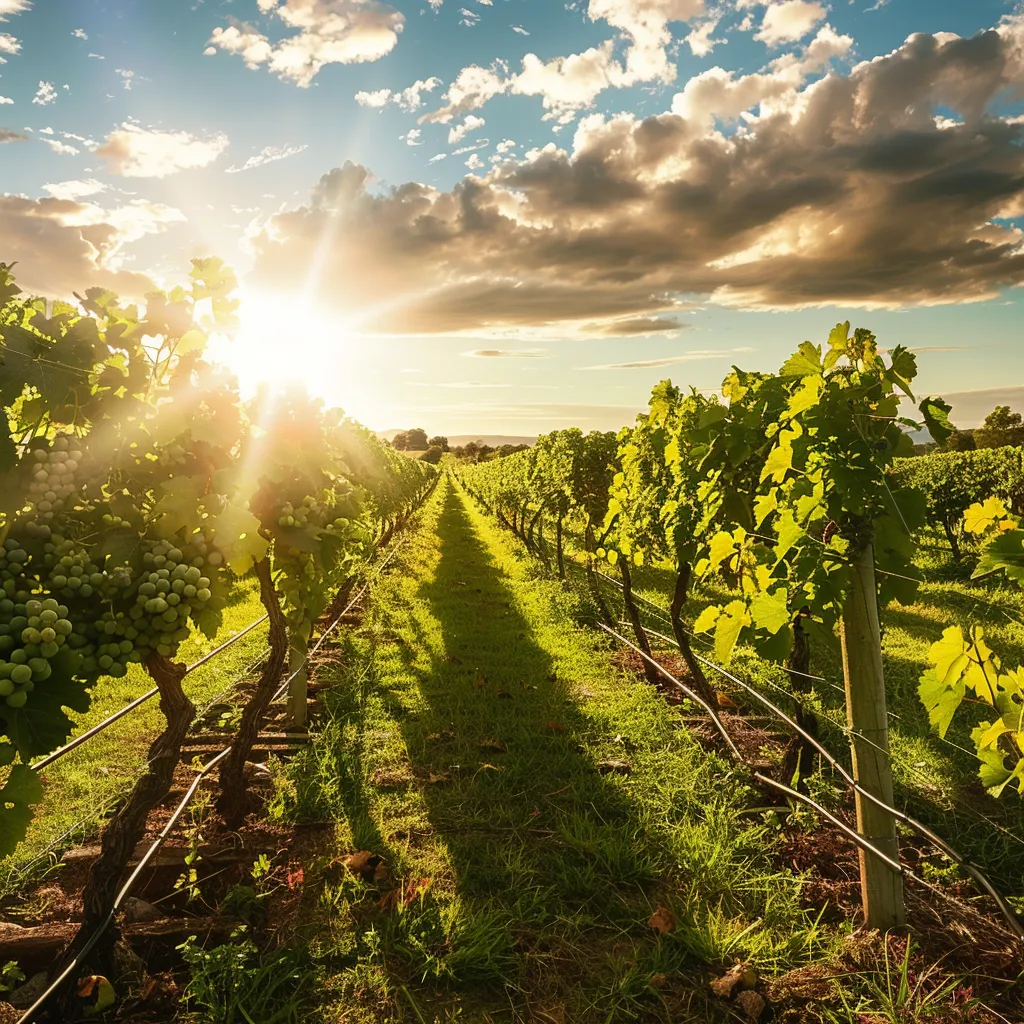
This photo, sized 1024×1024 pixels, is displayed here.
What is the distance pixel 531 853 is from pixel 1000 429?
5903 centimetres

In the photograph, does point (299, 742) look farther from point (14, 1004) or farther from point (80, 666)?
point (80, 666)

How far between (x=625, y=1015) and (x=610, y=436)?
960 cm

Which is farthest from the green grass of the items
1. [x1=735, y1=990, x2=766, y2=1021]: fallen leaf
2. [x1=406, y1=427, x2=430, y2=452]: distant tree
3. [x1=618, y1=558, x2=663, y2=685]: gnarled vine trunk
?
[x1=406, y1=427, x2=430, y2=452]: distant tree

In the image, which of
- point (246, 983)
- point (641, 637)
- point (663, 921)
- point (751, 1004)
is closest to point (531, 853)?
point (663, 921)

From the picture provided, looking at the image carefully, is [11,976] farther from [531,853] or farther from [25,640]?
[531,853]

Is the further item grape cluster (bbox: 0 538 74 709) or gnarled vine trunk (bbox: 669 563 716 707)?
gnarled vine trunk (bbox: 669 563 716 707)

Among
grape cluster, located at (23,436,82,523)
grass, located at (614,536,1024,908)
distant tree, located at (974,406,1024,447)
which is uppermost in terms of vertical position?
distant tree, located at (974,406,1024,447)

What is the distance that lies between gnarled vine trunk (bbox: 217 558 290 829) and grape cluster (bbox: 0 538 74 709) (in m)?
1.93

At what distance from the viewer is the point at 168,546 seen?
269 cm

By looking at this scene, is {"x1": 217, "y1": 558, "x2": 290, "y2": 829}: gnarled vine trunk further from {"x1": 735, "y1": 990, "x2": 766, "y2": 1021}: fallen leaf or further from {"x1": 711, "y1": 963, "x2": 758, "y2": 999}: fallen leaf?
{"x1": 735, "y1": 990, "x2": 766, "y2": 1021}: fallen leaf

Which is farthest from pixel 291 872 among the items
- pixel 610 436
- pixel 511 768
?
pixel 610 436

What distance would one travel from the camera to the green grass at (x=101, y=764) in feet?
12.5

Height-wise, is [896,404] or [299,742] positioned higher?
[896,404]

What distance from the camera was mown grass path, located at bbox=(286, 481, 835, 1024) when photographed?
9.83ft
